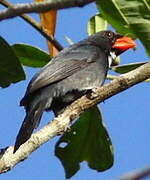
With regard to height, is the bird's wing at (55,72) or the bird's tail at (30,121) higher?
the bird's wing at (55,72)

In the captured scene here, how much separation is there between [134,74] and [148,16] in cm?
33

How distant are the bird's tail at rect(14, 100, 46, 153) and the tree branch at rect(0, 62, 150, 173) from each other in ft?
1.08

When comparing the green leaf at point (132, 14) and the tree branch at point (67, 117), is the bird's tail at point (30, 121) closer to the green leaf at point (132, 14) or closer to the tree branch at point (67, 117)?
the tree branch at point (67, 117)

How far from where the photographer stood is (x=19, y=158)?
220cm

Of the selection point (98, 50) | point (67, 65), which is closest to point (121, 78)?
point (67, 65)

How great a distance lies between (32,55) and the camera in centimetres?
336

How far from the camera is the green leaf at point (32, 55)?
11.0ft

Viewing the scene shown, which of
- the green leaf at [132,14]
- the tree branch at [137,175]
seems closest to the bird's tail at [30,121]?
the green leaf at [132,14]

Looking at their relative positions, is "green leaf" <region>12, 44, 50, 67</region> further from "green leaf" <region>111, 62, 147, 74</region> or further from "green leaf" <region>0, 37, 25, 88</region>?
"green leaf" <region>111, 62, 147, 74</region>

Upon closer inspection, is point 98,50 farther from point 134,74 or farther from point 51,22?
point 134,74

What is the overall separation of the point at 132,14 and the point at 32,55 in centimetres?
87

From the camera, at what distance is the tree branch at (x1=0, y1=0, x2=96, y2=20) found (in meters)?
1.21

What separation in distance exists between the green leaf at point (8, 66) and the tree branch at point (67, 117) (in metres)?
0.45

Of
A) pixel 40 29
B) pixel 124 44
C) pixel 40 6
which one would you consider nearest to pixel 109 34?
pixel 124 44
